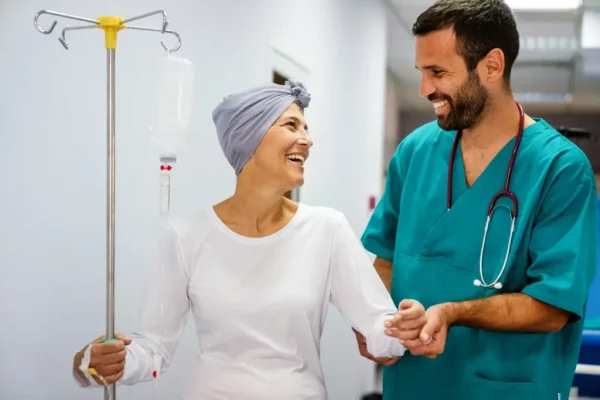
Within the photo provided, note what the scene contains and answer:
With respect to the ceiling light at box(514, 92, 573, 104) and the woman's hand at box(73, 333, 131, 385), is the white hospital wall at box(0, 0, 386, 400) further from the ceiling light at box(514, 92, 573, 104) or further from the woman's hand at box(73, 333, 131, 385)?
the ceiling light at box(514, 92, 573, 104)

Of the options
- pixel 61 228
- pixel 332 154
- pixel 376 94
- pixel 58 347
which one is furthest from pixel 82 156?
pixel 376 94

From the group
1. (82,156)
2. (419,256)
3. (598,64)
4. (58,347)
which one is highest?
(598,64)

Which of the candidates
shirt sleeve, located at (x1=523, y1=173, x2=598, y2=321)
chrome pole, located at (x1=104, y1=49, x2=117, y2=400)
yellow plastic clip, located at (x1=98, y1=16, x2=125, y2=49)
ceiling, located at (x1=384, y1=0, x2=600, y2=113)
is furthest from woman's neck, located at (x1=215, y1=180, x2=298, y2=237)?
ceiling, located at (x1=384, y1=0, x2=600, y2=113)

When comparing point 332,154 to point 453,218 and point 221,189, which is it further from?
point 453,218

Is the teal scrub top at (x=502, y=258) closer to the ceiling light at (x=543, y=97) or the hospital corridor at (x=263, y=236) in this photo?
the hospital corridor at (x=263, y=236)

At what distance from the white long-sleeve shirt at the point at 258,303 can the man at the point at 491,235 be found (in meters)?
0.15

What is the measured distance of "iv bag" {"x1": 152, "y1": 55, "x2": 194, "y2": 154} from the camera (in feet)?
4.66

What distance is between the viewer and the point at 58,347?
4.72 feet

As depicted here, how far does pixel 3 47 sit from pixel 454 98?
852 millimetres

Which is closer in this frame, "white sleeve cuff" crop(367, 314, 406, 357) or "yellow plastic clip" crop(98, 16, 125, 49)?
"yellow plastic clip" crop(98, 16, 125, 49)

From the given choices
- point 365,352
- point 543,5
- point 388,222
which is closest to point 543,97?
point 543,5

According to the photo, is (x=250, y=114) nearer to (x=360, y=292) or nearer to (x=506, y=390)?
(x=360, y=292)

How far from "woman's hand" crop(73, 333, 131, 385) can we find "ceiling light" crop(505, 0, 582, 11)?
421 centimetres

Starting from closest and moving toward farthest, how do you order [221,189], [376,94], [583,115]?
1. [221,189]
2. [376,94]
3. [583,115]
